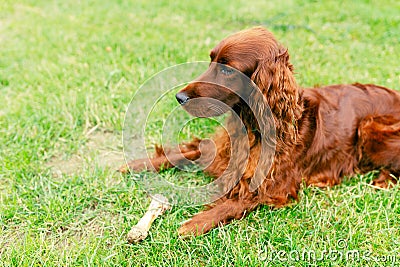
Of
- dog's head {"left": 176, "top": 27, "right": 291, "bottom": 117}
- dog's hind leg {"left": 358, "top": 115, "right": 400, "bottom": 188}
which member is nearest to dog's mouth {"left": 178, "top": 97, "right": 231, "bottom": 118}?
dog's head {"left": 176, "top": 27, "right": 291, "bottom": 117}

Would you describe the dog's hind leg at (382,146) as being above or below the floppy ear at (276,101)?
below

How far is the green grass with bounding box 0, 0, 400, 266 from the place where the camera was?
8.76ft

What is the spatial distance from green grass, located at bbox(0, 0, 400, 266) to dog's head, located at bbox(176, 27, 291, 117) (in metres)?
0.79

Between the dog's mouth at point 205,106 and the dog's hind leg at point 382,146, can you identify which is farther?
the dog's hind leg at point 382,146

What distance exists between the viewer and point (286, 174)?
3.04 m

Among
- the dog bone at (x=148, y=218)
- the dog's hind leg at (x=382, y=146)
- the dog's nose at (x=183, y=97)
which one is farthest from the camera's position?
the dog's hind leg at (x=382, y=146)

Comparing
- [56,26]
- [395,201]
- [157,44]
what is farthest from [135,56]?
[395,201]

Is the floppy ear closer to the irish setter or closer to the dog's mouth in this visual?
the irish setter

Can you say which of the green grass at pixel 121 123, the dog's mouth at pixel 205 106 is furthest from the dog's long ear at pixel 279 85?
the green grass at pixel 121 123

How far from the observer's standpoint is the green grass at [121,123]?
2.67 metres

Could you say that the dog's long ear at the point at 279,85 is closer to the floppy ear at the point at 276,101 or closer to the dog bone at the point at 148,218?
the floppy ear at the point at 276,101

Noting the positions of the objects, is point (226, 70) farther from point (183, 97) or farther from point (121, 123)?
point (121, 123)

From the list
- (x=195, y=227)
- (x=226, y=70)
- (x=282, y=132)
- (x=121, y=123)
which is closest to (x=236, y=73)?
(x=226, y=70)

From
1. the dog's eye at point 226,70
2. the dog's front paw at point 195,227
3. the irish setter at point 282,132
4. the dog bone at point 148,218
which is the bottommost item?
the dog's front paw at point 195,227
